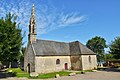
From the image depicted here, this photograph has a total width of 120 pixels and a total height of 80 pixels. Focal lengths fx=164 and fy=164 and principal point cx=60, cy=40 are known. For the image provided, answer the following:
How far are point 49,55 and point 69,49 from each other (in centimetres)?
836

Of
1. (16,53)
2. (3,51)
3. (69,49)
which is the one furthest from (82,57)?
(3,51)

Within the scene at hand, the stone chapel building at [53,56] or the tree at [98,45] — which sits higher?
the tree at [98,45]

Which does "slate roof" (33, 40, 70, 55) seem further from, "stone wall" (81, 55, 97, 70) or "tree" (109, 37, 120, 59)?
"tree" (109, 37, 120, 59)

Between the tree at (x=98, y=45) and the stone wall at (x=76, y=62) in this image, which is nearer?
the stone wall at (x=76, y=62)

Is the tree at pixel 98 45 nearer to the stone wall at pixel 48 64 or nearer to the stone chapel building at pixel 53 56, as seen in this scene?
the stone chapel building at pixel 53 56

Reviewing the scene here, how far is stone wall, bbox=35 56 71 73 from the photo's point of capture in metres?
35.0

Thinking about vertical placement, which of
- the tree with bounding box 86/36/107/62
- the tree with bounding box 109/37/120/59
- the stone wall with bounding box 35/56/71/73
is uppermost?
the tree with bounding box 86/36/107/62

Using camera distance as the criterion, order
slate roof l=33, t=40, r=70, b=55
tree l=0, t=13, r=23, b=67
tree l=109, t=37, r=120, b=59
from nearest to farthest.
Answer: tree l=0, t=13, r=23, b=67 < tree l=109, t=37, r=120, b=59 < slate roof l=33, t=40, r=70, b=55

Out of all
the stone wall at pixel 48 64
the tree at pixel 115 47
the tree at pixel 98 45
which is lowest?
the stone wall at pixel 48 64

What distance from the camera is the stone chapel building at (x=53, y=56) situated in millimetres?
35594

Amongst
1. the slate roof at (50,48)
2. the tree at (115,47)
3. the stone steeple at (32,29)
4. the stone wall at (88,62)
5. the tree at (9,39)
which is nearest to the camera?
the tree at (9,39)

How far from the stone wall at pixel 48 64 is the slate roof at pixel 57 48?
2.92ft

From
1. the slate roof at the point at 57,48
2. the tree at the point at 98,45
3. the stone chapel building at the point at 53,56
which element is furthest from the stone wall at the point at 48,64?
the tree at the point at 98,45

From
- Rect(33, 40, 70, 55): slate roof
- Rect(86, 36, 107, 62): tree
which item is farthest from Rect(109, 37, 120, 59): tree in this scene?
Rect(86, 36, 107, 62): tree
